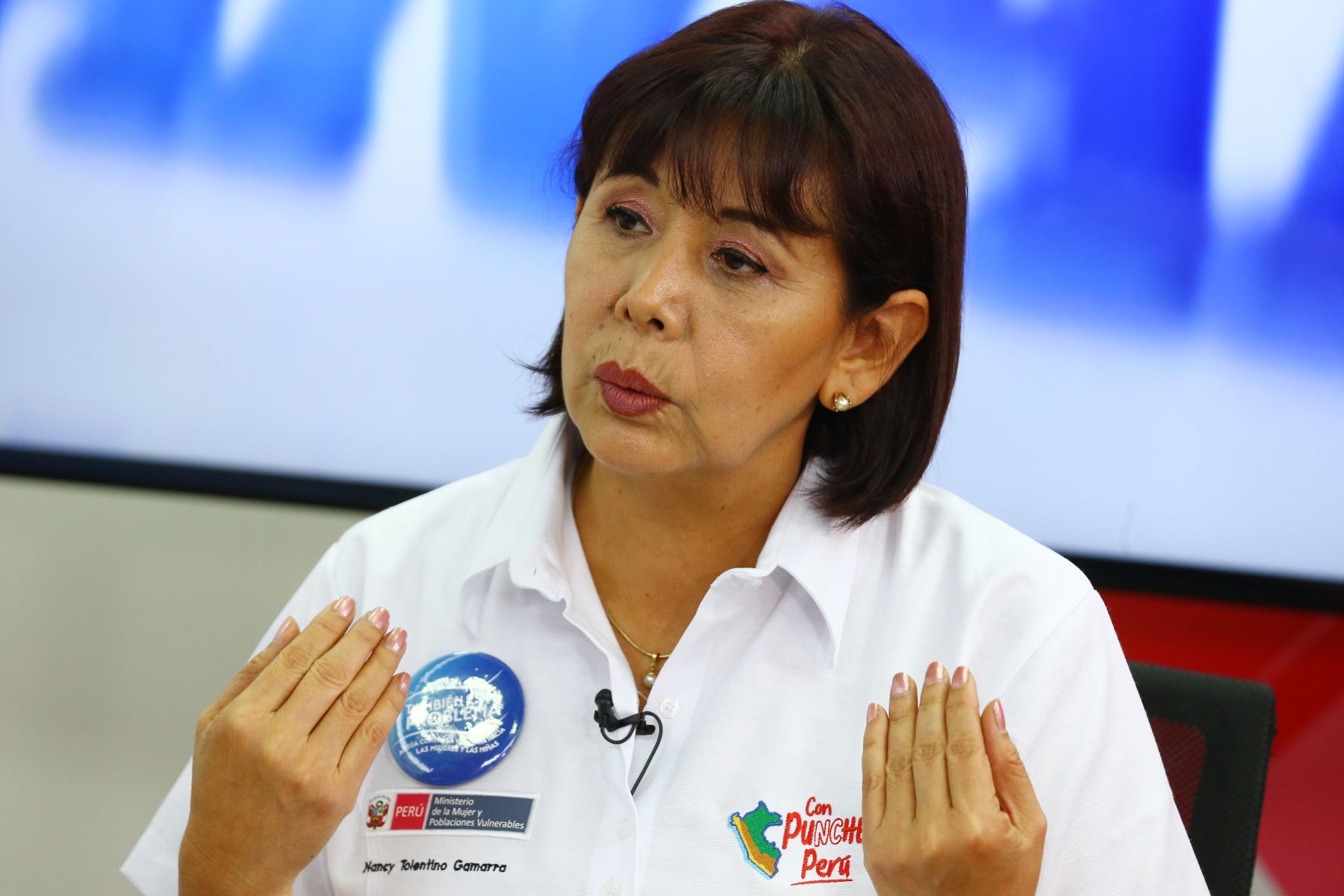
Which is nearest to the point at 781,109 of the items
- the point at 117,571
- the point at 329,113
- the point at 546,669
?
the point at 546,669

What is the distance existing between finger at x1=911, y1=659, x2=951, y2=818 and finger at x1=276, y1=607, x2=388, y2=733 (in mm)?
569

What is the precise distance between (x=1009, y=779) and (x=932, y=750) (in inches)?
3.0

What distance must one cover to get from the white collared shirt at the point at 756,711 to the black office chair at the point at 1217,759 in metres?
0.15

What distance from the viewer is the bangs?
139 cm

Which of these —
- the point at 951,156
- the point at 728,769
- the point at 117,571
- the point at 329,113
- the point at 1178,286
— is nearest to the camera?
the point at 728,769

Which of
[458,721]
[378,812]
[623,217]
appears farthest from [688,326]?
[378,812]

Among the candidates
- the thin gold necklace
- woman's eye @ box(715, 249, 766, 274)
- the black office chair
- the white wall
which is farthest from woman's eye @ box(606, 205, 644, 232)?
the white wall

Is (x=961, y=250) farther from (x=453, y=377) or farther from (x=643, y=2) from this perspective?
(x=453, y=377)

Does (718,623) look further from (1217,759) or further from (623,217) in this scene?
(1217,759)

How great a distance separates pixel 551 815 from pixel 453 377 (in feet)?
3.58

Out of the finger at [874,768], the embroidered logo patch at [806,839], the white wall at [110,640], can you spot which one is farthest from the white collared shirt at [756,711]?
the white wall at [110,640]

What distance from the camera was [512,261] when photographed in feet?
7.44

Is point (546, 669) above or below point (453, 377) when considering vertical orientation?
below

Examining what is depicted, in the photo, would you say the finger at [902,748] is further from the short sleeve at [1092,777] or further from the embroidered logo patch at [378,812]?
the embroidered logo patch at [378,812]
